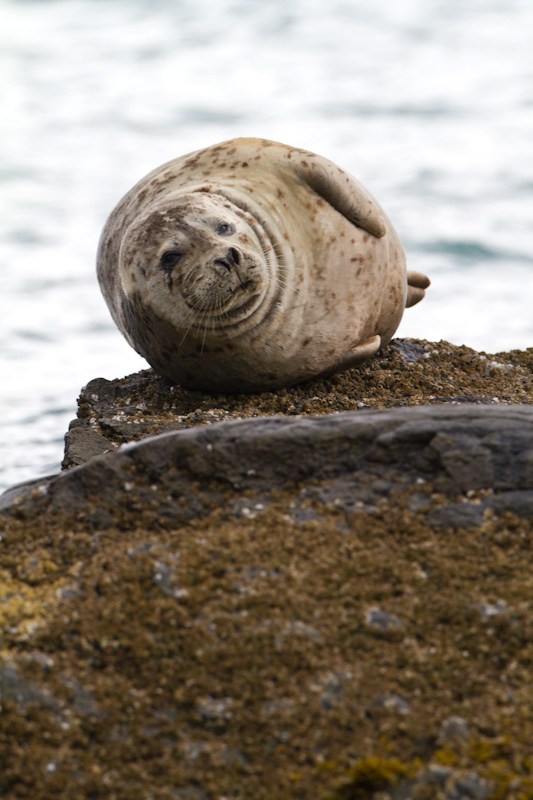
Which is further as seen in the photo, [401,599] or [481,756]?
[401,599]

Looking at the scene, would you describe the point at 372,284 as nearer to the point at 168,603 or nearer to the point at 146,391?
the point at 146,391

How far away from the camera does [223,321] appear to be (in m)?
5.00

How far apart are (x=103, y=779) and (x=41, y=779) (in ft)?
0.45

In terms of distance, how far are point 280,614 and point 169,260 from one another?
8.92 feet

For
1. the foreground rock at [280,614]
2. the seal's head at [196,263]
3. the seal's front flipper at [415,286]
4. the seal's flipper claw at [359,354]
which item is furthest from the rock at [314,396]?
the foreground rock at [280,614]

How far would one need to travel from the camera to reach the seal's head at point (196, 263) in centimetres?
478

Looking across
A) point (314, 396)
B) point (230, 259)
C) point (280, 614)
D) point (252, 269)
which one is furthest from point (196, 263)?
point (280, 614)

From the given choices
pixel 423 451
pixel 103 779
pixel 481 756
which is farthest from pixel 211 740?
pixel 423 451

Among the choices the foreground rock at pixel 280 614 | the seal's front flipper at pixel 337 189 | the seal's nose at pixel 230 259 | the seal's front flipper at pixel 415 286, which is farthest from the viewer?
the seal's front flipper at pixel 415 286

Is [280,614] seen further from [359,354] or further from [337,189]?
[337,189]

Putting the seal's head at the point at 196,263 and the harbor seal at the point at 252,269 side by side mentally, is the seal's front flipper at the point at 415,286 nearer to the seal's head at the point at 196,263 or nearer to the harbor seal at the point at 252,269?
the harbor seal at the point at 252,269

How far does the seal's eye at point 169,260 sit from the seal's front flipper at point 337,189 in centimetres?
100

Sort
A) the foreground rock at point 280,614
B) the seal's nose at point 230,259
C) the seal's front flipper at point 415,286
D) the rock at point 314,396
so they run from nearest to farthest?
1. the foreground rock at point 280,614
2. the seal's nose at point 230,259
3. the rock at point 314,396
4. the seal's front flipper at point 415,286

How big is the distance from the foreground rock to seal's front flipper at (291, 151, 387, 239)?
7.73 feet
